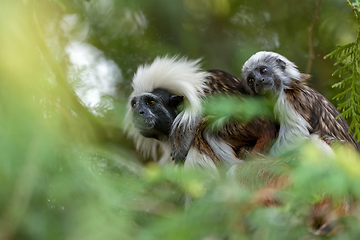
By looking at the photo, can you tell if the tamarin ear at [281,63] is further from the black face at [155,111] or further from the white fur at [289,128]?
the black face at [155,111]

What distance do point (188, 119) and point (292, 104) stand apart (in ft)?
3.22

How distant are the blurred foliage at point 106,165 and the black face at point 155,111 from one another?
43cm

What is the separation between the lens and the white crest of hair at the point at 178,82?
3617 mm

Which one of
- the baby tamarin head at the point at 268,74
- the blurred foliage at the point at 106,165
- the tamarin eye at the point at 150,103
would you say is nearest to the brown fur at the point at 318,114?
the baby tamarin head at the point at 268,74

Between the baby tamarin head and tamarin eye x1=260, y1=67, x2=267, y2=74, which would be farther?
tamarin eye x1=260, y1=67, x2=267, y2=74

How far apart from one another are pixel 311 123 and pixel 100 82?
115 inches

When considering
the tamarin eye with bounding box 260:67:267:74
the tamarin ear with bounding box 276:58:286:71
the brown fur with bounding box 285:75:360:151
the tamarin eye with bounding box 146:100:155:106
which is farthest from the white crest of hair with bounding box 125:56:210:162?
the brown fur with bounding box 285:75:360:151

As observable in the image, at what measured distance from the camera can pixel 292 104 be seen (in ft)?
10.8

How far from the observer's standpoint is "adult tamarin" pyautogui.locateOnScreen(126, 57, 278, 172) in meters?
3.42

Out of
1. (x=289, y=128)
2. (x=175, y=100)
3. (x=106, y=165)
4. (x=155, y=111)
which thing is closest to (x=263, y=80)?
(x=289, y=128)

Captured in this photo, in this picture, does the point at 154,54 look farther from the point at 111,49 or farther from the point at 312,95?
the point at 312,95

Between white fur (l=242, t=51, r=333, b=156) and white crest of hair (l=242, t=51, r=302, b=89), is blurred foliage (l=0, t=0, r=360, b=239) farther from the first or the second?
white crest of hair (l=242, t=51, r=302, b=89)

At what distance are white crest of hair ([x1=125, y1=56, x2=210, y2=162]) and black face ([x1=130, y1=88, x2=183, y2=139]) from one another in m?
0.09

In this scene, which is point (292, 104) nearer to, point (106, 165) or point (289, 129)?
point (289, 129)
